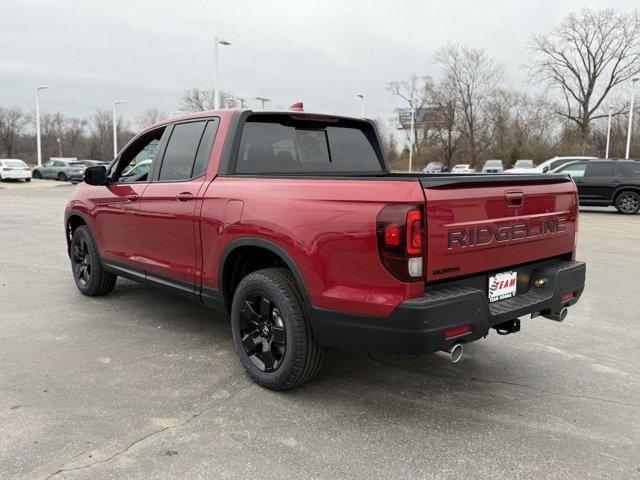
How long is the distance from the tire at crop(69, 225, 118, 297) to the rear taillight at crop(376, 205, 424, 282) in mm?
3875

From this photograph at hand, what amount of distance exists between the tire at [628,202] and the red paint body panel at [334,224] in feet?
47.7

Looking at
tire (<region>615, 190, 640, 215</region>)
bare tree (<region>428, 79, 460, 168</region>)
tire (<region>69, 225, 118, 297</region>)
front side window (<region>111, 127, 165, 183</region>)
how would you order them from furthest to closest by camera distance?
bare tree (<region>428, 79, 460, 168</region>)
tire (<region>615, 190, 640, 215</region>)
tire (<region>69, 225, 118, 297</region>)
front side window (<region>111, 127, 165, 183</region>)

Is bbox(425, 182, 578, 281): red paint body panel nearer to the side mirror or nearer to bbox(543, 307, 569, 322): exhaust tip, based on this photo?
bbox(543, 307, 569, 322): exhaust tip

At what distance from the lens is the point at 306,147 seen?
4.45m

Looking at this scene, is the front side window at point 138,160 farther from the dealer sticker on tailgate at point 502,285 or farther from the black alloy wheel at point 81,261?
the dealer sticker on tailgate at point 502,285

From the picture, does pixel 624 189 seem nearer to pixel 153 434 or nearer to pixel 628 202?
pixel 628 202

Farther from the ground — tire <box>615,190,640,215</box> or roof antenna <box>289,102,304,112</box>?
roof antenna <box>289,102,304,112</box>

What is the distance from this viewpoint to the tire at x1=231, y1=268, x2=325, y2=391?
3.30 m

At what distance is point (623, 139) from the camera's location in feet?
169

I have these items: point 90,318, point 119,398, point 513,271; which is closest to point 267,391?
point 119,398

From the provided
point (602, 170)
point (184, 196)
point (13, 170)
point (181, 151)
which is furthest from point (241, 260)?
point (13, 170)

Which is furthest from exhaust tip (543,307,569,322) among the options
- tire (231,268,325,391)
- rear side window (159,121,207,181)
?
rear side window (159,121,207,181)

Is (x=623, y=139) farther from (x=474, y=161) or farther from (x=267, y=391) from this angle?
(x=267, y=391)

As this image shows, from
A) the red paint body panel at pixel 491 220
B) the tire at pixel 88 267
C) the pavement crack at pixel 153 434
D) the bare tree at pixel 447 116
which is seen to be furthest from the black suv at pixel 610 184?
the bare tree at pixel 447 116
